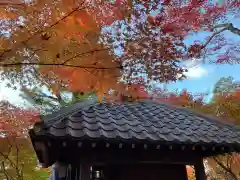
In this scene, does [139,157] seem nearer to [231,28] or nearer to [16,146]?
[231,28]

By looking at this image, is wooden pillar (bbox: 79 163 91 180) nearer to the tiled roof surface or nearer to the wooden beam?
the wooden beam

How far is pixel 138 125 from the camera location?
5801mm

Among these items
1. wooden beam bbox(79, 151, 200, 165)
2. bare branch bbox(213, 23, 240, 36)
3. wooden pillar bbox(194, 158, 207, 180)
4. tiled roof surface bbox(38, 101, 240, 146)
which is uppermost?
bare branch bbox(213, 23, 240, 36)

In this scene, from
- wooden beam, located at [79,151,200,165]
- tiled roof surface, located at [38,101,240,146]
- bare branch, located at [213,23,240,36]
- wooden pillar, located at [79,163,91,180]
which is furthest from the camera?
bare branch, located at [213,23,240,36]

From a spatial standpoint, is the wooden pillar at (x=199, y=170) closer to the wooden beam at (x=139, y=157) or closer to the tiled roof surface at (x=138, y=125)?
the wooden beam at (x=139, y=157)

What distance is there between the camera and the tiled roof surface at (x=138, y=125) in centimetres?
512

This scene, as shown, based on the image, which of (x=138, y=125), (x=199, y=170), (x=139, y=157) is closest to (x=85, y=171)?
(x=139, y=157)

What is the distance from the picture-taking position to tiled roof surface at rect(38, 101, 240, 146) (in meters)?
5.12

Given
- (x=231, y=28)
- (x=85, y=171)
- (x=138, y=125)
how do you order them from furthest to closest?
1. (x=231, y=28)
2. (x=138, y=125)
3. (x=85, y=171)

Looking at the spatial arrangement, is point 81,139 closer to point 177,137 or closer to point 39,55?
point 177,137

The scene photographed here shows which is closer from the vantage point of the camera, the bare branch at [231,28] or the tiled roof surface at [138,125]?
the tiled roof surface at [138,125]

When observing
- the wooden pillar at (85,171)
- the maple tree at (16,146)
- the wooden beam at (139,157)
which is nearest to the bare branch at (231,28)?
the wooden beam at (139,157)

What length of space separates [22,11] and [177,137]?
4.11 m

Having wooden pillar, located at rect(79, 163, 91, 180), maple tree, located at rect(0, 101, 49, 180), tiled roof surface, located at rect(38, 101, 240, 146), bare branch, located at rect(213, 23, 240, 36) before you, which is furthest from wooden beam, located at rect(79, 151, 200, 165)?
maple tree, located at rect(0, 101, 49, 180)
